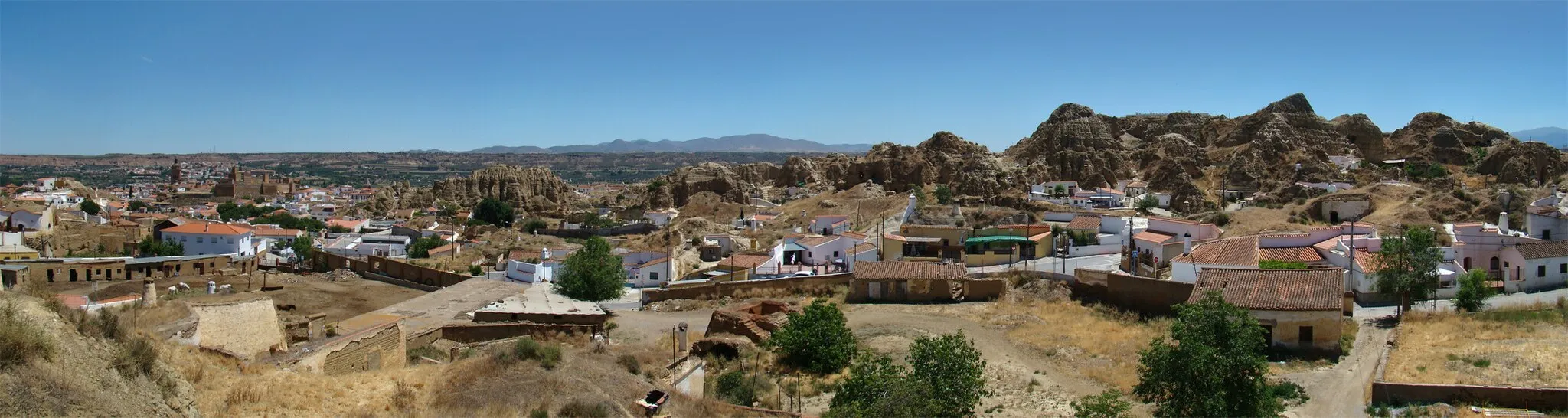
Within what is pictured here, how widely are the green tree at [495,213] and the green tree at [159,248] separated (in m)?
26.6

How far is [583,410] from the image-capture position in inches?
463

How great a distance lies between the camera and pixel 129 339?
924 cm

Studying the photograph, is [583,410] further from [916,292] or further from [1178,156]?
[1178,156]

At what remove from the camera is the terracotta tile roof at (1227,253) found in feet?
80.8

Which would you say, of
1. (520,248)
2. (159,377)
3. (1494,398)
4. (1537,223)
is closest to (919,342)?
(1494,398)

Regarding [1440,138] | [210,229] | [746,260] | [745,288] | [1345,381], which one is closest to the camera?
[1345,381]

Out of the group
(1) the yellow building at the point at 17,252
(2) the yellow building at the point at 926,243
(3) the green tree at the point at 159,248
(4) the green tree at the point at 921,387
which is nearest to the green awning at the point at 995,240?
(2) the yellow building at the point at 926,243

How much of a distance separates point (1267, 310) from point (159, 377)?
1744cm

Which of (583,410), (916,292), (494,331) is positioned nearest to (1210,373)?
(583,410)

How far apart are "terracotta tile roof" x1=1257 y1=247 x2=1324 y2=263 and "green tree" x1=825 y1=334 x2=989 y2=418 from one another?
1428 centimetres

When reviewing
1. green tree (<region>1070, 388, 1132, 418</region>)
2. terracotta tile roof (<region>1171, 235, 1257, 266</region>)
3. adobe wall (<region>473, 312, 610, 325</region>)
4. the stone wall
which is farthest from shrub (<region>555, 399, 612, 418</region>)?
terracotta tile roof (<region>1171, 235, 1257, 266</region>)

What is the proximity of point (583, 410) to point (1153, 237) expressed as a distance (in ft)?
76.9

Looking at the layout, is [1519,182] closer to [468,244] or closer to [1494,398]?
[1494,398]

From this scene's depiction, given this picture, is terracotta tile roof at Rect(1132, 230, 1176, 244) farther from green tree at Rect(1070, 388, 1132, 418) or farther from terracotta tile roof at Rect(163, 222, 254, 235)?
terracotta tile roof at Rect(163, 222, 254, 235)
